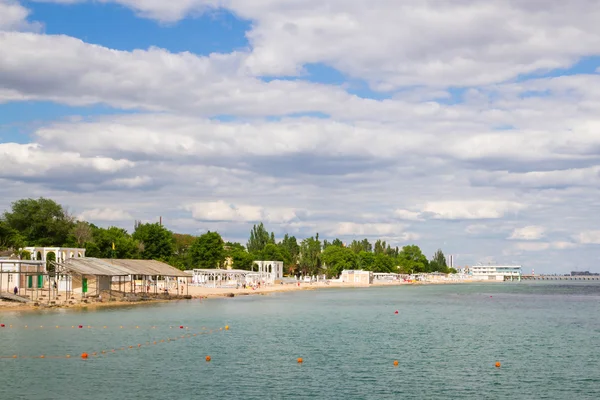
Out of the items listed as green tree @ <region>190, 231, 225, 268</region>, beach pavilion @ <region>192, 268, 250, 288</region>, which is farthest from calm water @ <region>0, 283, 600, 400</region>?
green tree @ <region>190, 231, 225, 268</region>

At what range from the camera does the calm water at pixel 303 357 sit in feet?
116

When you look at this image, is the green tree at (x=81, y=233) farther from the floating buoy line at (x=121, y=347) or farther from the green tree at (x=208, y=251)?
the floating buoy line at (x=121, y=347)

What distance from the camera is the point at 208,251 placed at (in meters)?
178

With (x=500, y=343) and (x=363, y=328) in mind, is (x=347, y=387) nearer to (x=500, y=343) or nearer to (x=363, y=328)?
(x=500, y=343)

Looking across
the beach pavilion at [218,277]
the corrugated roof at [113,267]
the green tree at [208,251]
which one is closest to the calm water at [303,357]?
the corrugated roof at [113,267]

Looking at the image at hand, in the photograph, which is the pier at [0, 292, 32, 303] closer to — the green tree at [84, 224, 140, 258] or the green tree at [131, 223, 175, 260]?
the green tree at [84, 224, 140, 258]

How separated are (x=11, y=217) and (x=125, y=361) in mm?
126926

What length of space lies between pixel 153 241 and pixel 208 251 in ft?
52.7

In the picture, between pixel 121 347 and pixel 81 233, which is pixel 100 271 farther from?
pixel 81 233

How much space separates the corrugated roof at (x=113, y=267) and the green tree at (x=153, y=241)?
53.1 metres

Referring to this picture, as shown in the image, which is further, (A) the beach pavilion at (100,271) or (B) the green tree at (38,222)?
(B) the green tree at (38,222)

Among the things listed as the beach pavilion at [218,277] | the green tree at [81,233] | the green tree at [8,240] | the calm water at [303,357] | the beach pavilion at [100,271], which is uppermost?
the green tree at [81,233]

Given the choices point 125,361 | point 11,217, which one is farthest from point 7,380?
point 11,217

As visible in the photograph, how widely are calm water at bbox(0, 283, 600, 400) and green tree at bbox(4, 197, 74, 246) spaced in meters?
90.7
